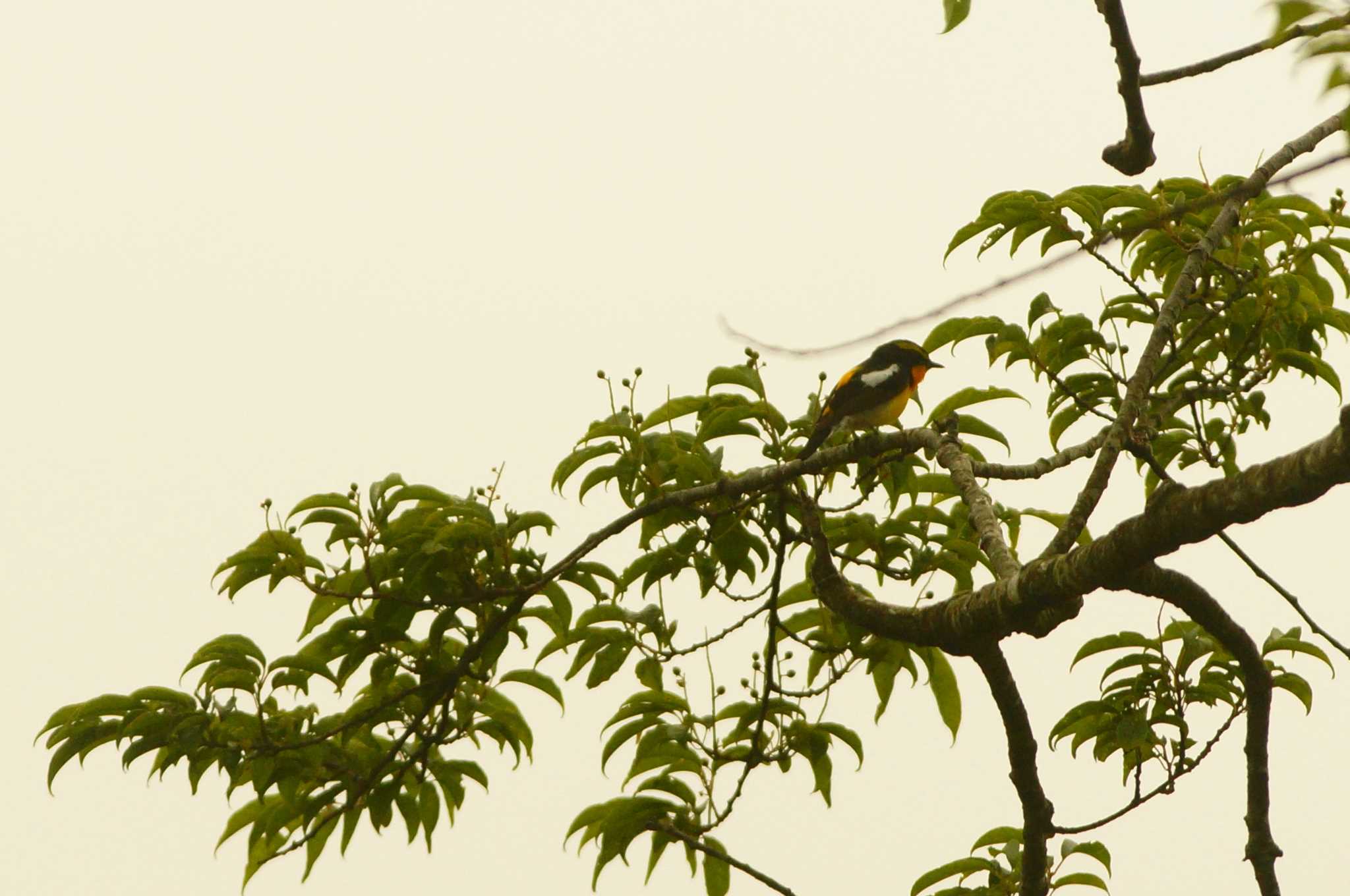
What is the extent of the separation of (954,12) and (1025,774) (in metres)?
2.04

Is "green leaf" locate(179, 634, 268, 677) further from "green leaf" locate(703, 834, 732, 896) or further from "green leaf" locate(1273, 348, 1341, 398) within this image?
"green leaf" locate(1273, 348, 1341, 398)

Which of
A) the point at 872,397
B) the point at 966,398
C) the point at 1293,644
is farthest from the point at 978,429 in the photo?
the point at 872,397

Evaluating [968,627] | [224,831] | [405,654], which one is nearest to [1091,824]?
[968,627]

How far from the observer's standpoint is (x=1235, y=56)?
216 centimetres

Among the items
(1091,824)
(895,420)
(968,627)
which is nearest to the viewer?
(968,627)

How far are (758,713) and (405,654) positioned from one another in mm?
972

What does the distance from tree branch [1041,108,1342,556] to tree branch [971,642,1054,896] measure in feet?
1.83

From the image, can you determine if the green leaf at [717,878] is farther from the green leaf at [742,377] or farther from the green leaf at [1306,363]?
the green leaf at [1306,363]

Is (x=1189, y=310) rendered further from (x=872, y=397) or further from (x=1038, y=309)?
(x=872, y=397)

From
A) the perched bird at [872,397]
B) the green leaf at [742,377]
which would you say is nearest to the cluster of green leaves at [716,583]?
the green leaf at [742,377]

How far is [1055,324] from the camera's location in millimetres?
3643

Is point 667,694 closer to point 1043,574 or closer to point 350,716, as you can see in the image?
point 350,716

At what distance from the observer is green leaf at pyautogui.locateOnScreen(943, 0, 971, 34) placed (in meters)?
2.03

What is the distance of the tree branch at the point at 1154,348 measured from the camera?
2.82 m
